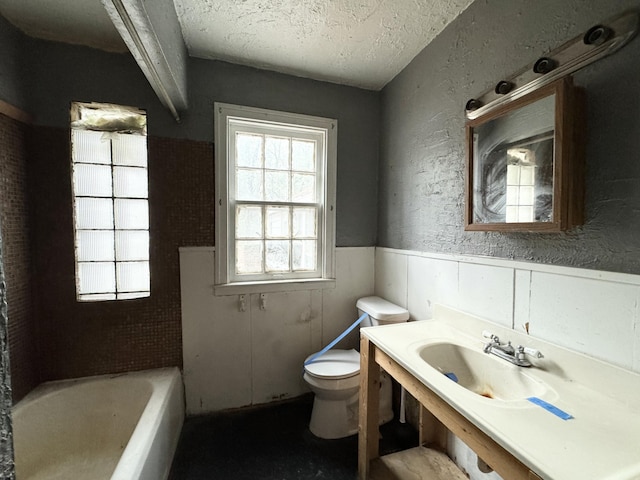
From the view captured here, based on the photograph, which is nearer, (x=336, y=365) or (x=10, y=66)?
(x=10, y=66)

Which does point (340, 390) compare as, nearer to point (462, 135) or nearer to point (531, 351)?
point (531, 351)

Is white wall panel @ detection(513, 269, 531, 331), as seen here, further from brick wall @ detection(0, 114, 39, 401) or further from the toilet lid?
brick wall @ detection(0, 114, 39, 401)

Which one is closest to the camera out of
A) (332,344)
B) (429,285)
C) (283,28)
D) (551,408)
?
(551,408)

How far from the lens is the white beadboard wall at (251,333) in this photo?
70.9 inches

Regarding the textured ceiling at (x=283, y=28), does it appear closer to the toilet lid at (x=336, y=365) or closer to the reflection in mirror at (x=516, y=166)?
the reflection in mirror at (x=516, y=166)

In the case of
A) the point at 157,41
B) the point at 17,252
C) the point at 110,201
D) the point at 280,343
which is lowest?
the point at 280,343

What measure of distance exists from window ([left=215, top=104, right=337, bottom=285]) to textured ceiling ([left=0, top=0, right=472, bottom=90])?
347 mm

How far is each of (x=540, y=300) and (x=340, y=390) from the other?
3.65 feet

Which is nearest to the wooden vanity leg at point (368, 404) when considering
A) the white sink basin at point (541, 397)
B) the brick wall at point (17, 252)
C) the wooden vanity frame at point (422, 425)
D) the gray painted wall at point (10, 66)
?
the wooden vanity frame at point (422, 425)

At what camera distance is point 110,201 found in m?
1.67

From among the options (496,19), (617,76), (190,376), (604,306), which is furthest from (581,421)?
(190,376)

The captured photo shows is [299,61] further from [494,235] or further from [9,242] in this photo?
[9,242]

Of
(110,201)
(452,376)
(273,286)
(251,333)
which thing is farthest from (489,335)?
(110,201)

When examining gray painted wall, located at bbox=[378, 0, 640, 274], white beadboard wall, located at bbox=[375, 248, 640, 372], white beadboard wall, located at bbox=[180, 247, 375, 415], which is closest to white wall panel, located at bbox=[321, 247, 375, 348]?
white beadboard wall, located at bbox=[180, 247, 375, 415]
